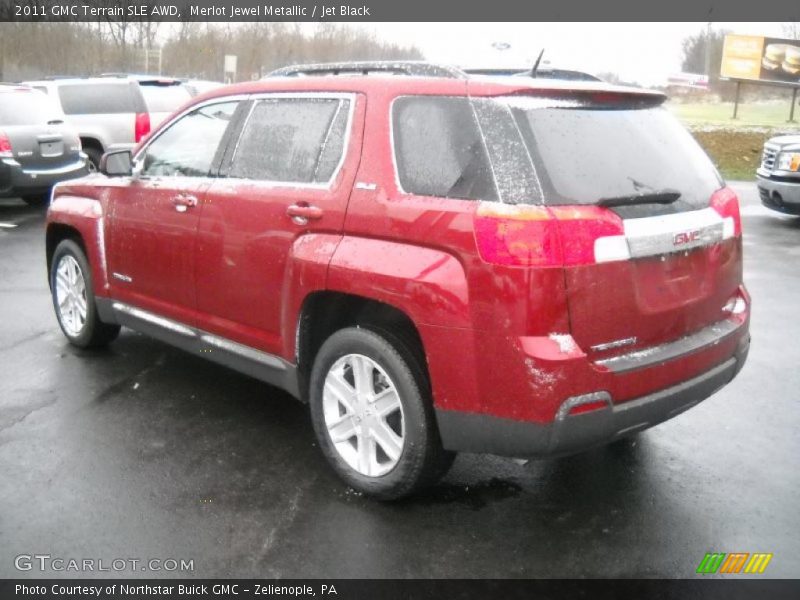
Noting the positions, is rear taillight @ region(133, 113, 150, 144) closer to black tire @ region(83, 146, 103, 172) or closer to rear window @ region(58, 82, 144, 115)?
rear window @ region(58, 82, 144, 115)

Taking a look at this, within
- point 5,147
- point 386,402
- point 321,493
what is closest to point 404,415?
point 386,402

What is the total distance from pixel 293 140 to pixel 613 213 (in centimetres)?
168

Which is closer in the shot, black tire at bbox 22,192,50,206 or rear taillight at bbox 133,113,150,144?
black tire at bbox 22,192,50,206

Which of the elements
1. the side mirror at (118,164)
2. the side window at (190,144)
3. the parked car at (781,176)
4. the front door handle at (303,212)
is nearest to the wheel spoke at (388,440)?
the front door handle at (303,212)

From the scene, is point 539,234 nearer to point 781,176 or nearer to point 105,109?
point 781,176

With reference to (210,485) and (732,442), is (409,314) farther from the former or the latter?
(732,442)

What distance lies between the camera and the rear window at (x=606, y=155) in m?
3.17

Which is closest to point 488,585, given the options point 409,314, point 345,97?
point 409,314

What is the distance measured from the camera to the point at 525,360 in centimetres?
306

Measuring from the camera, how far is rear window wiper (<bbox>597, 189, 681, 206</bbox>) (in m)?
3.18

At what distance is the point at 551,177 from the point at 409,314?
0.77 m

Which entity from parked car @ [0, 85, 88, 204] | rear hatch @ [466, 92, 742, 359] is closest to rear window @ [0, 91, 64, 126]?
parked car @ [0, 85, 88, 204]

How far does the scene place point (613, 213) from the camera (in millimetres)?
3174

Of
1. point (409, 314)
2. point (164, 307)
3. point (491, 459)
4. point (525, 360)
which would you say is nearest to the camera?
point (525, 360)
